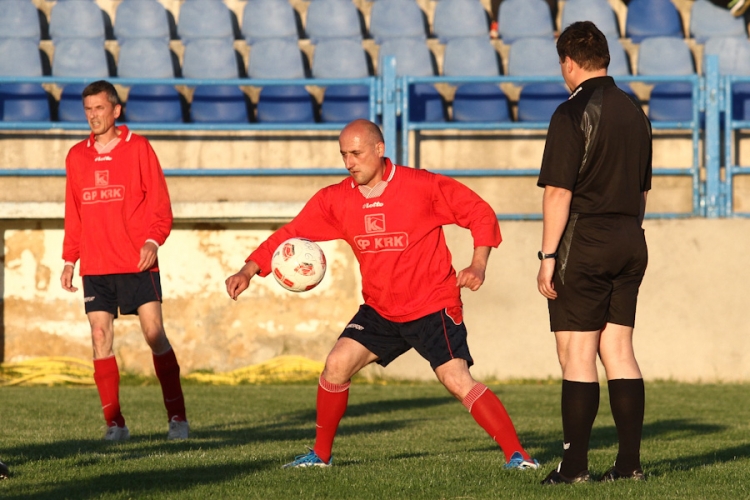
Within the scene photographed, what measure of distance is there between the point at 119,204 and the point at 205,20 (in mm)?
7802

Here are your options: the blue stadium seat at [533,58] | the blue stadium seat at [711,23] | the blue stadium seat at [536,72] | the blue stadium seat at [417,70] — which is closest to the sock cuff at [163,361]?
the blue stadium seat at [417,70]

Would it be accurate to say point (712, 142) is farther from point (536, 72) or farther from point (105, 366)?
point (105, 366)

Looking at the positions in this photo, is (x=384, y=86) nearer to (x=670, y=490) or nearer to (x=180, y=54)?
Answer: (x=180, y=54)

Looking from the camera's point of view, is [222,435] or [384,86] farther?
[384,86]

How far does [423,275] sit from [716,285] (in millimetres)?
6881

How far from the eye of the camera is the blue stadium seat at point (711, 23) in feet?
48.0

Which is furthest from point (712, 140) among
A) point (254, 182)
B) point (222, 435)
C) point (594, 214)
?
point (594, 214)

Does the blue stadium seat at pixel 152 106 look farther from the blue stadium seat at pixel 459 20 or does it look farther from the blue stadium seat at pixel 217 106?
the blue stadium seat at pixel 459 20

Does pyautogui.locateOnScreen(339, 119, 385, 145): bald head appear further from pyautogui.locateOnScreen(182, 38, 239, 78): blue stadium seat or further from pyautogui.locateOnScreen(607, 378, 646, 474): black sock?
pyautogui.locateOnScreen(182, 38, 239, 78): blue stadium seat

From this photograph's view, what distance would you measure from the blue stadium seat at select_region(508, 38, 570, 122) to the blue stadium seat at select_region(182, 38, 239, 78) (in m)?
3.43

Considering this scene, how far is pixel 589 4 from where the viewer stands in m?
14.9

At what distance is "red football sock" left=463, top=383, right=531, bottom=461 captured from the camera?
532cm

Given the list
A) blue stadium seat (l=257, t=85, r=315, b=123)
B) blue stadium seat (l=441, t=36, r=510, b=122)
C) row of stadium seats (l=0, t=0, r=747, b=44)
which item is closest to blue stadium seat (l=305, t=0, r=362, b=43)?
row of stadium seats (l=0, t=0, r=747, b=44)

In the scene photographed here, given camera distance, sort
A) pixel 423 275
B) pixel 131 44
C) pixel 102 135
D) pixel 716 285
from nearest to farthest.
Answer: pixel 423 275 → pixel 102 135 → pixel 716 285 → pixel 131 44
